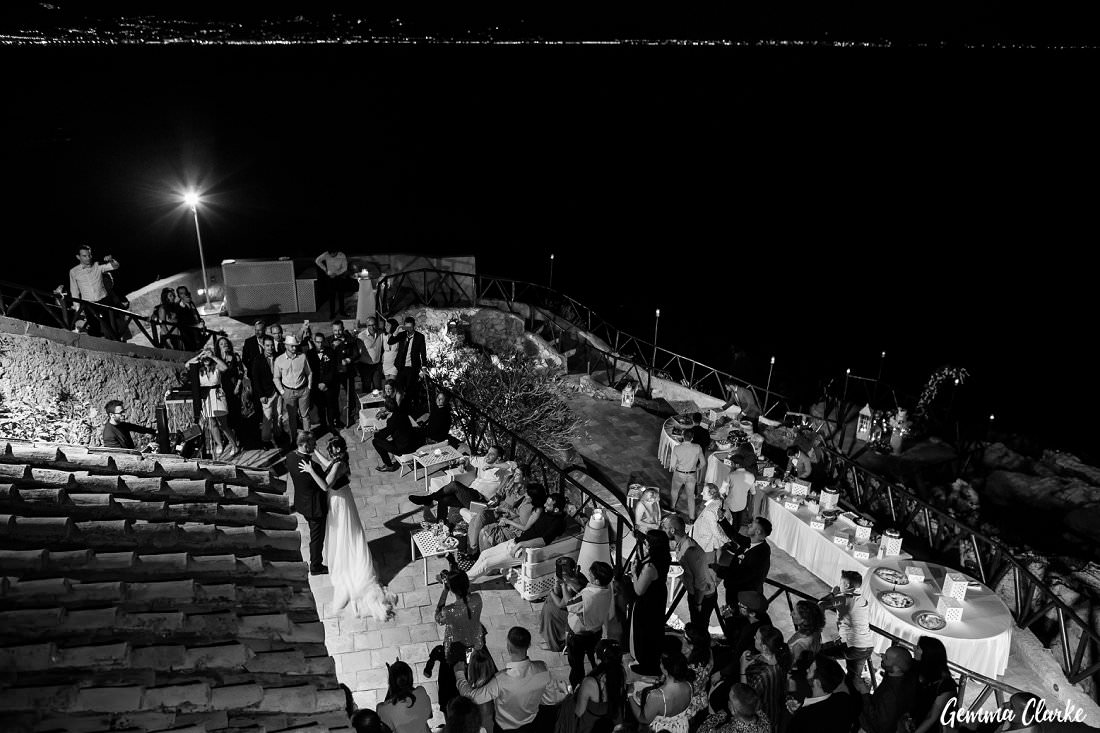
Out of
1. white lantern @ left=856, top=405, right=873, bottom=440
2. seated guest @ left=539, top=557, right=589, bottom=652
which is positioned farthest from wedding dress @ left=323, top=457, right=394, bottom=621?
white lantern @ left=856, top=405, right=873, bottom=440

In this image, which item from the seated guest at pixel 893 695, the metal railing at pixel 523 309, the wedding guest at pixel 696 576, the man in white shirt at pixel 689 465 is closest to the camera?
the seated guest at pixel 893 695

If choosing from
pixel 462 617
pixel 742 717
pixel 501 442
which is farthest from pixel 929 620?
pixel 501 442

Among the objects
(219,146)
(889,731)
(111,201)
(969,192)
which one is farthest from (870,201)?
(889,731)

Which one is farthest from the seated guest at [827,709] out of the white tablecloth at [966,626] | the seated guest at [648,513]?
the seated guest at [648,513]

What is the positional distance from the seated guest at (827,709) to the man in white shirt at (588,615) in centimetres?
186

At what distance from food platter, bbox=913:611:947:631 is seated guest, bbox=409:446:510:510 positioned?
4.70 meters

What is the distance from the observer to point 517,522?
9.06 meters

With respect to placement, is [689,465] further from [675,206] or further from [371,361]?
[675,206]

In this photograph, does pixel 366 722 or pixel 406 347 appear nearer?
pixel 366 722

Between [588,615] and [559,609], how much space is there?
0.29 metres

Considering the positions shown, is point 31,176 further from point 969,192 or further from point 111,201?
point 969,192

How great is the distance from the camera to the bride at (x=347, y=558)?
27.0ft

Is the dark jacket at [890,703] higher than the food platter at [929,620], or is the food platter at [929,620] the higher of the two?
the dark jacket at [890,703]

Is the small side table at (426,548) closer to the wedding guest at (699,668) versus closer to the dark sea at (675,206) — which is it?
the wedding guest at (699,668)
